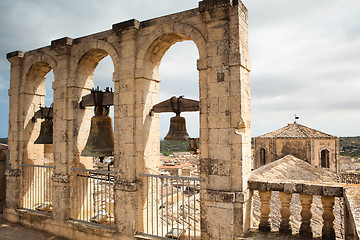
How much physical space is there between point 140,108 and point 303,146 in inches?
758

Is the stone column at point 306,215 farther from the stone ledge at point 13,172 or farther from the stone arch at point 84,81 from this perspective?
the stone ledge at point 13,172

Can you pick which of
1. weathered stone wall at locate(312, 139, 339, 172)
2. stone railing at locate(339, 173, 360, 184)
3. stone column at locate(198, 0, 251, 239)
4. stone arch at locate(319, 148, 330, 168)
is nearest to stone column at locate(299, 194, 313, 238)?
stone column at locate(198, 0, 251, 239)

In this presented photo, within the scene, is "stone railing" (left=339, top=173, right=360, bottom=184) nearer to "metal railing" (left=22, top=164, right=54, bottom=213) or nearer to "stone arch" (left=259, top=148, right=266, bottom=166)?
Answer: "stone arch" (left=259, top=148, right=266, bottom=166)

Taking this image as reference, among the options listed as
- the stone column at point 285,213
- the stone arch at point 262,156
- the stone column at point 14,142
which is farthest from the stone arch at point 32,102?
the stone arch at point 262,156

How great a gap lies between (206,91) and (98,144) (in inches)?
104

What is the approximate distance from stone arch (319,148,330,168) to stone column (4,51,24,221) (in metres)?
21.6

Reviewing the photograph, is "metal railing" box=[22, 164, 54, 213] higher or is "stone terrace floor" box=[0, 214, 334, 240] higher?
"metal railing" box=[22, 164, 54, 213]

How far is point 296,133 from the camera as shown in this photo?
2148cm

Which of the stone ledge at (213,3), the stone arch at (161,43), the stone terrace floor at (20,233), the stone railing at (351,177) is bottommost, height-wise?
the stone railing at (351,177)

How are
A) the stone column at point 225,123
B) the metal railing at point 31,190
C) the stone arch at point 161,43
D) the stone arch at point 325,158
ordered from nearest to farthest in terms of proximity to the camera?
the stone column at point 225,123, the stone arch at point 161,43, the metal railing at point 31,190, the stone arch at point 325,158

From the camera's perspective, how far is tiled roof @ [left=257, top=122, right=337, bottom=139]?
20.8 metres

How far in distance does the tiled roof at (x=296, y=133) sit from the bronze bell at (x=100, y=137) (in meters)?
19.2

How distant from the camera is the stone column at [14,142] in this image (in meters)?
6.85

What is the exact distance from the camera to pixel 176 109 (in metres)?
4.97
